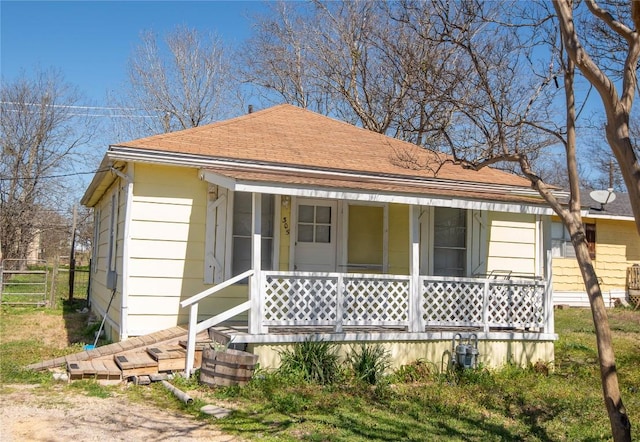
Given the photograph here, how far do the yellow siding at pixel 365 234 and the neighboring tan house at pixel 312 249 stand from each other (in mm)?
20

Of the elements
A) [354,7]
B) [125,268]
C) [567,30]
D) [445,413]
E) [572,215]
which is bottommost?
[445,413]

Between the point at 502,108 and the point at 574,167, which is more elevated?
the point at 502,108

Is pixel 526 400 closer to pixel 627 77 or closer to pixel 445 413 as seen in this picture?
pixel 445 413

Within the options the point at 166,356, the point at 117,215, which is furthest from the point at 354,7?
the point at 166,356

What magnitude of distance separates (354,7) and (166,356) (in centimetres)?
1995

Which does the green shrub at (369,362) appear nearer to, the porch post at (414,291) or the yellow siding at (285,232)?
the porch post at (414,291)

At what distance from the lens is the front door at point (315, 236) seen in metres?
11.0

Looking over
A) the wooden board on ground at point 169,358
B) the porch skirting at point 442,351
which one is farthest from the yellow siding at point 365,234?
the wooden board on ground at point 169,358

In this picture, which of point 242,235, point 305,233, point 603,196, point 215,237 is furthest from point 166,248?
point 603,196

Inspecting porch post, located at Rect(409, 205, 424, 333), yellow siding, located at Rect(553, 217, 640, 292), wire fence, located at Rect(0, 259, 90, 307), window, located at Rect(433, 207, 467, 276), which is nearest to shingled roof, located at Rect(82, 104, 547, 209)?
window, located at Rect(433, 207, 467, 276)

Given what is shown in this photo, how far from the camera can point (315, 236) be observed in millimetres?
11117

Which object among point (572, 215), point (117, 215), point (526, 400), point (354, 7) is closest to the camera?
point (572, 215)

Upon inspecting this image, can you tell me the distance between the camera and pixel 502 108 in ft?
Answer: 28.5

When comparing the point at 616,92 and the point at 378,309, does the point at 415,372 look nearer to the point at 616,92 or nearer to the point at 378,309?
the point at 378,309
